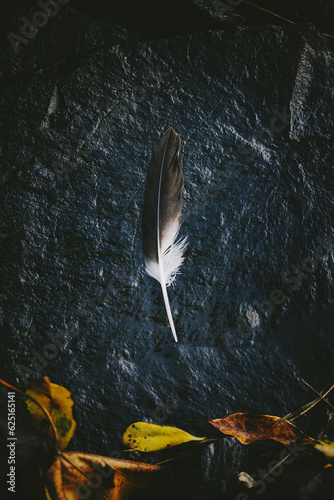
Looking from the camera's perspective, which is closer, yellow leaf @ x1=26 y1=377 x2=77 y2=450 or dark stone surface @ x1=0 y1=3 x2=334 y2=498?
yellow leaf @ x1=26 y1=377 x2=77 y2=450

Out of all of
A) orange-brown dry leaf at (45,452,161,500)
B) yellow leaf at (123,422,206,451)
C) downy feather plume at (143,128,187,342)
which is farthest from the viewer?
downy feather plume at (143,128,187,342)

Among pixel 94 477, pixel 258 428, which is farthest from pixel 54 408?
pixel 258 428

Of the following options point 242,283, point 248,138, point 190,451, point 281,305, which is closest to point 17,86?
point 248,138

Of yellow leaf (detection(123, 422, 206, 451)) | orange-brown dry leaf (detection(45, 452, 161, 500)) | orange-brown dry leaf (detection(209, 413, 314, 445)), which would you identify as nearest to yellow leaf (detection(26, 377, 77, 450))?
orange-brown dry leaf (detection(45, 452, 161, 500))

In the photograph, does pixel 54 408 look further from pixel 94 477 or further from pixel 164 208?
pixel 164 208

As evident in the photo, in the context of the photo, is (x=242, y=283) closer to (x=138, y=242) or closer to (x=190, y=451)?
(x=138, y=242)

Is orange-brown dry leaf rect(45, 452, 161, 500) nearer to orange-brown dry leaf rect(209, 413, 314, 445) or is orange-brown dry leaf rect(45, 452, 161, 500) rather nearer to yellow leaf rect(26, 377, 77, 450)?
yellow leaf rect(26, 377, 77, 450)
